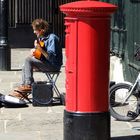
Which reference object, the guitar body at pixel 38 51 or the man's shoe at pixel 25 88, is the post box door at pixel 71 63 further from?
the man's shoe at pixel 25 88

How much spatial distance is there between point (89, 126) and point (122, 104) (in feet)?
6.10

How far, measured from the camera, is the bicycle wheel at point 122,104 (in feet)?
27.0

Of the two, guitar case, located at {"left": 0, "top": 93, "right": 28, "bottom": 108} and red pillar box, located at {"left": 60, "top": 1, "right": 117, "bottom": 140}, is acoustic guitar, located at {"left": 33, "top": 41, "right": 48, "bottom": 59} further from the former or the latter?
red pillar box, located at {"left": 60, "top": 1, "right": 117, "bottom": 140}

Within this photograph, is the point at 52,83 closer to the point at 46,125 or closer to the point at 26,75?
the point at 26,75

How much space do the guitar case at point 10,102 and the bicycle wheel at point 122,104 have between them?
60.2 inches

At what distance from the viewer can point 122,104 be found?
330 inches

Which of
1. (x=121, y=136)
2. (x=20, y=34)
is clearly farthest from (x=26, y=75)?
(x=20, y=34)

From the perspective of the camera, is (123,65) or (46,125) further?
(123,65)

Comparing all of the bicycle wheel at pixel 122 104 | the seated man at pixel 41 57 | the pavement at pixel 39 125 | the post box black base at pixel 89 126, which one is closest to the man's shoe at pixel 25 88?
the seated man at pixel 41 57

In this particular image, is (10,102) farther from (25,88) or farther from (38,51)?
(38,51)

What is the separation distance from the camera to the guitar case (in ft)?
30.0

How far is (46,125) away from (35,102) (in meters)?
1.38

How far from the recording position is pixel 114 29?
A: 12.4m

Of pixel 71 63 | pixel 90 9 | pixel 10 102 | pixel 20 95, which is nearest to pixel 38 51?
pixel 20 95
